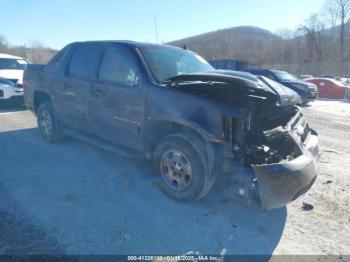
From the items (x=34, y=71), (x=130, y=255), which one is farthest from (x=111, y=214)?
(x=34, y=71)

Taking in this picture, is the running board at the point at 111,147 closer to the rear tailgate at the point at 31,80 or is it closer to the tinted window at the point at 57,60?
the tinted window at the point at 57,60

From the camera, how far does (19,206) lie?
3.51 meters

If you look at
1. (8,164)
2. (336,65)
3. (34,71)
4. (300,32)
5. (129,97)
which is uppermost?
(300,32)

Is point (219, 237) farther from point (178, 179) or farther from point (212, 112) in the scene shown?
point (212, 112)

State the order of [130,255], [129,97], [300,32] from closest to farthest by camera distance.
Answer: [130,255] < [129,97] < [300,32]

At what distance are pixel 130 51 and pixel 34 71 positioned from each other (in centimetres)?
294

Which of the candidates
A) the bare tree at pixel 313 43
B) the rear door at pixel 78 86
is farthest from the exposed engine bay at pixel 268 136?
the bare tree at pixel 313 43

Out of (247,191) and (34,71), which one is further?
(34,71)

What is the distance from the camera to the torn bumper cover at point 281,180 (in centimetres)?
300

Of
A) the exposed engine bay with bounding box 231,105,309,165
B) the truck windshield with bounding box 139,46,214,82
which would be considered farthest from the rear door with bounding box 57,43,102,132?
the exposed engine bay with bounding box 231,105,309,165

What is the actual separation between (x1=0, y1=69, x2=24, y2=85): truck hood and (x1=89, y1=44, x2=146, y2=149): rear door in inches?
253

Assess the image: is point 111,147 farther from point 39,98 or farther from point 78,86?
point 39,98

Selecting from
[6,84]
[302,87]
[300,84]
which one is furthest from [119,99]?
[300,84]

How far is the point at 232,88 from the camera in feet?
11.2
